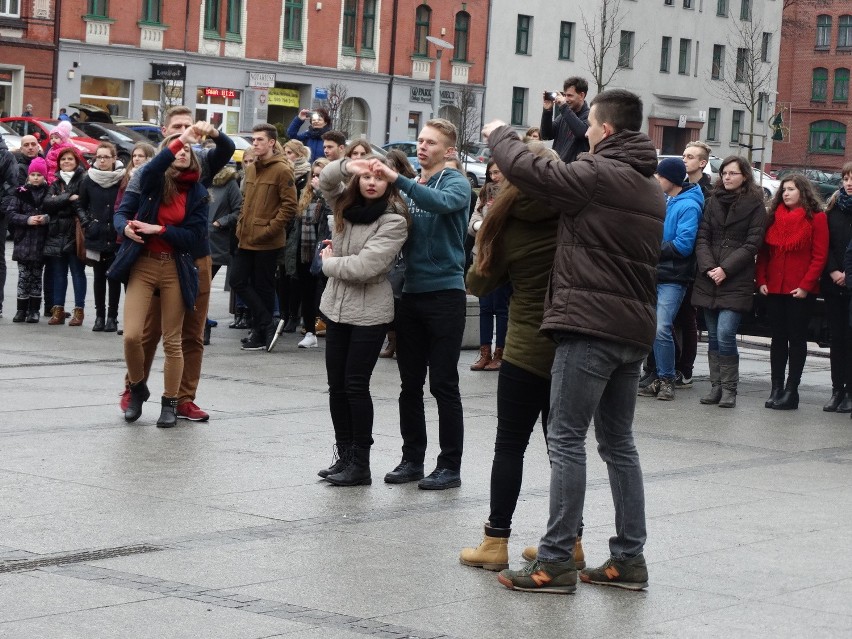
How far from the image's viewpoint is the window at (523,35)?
2650 inches

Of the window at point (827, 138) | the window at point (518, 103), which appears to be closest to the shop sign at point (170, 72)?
the window at point (518, 103)

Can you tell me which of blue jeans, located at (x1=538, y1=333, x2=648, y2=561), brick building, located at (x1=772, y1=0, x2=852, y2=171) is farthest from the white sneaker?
brick building, located at (x1=772, y1=0, x2=852, y2=171)

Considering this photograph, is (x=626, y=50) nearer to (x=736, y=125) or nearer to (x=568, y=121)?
(x=736, y=125)

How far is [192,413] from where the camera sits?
10.5m

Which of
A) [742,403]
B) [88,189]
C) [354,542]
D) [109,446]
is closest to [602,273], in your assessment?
[354,542]

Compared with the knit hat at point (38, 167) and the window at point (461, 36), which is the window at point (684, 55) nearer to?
the window at point (461, 36)

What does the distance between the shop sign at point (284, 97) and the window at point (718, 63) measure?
985 inches

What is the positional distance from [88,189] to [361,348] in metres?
8.11

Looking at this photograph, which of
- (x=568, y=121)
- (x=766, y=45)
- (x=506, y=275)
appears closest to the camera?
(x=506, y=275)

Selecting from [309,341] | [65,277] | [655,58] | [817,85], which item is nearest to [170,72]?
[655,58]

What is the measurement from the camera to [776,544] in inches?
290

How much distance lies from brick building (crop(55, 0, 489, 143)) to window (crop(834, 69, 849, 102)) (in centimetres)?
2896

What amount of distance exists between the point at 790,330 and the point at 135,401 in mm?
5714

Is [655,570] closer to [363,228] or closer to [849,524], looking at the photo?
[849,524]
